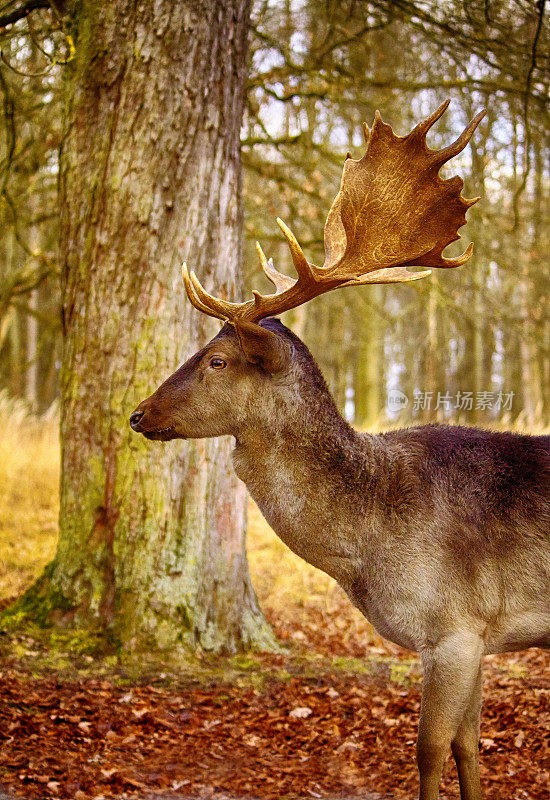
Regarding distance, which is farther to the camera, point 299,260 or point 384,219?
point 384,219

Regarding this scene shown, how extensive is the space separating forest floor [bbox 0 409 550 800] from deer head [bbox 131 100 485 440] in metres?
1.81

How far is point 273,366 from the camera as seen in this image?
4082 millimetres

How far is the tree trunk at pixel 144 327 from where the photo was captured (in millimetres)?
5711

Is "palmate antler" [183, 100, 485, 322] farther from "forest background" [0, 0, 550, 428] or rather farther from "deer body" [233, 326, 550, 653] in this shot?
"forest background" [0, 0, 550, 428]

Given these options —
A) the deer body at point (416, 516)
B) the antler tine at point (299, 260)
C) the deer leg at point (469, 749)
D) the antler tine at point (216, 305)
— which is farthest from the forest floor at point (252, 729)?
the antler tine at point (299, 260)

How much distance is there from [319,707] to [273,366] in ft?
8.14

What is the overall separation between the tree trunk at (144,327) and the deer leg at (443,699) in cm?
239

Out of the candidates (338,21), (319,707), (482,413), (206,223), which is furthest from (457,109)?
(482,413)

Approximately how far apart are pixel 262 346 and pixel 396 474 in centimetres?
93

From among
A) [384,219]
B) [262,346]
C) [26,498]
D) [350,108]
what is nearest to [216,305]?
[262,346]

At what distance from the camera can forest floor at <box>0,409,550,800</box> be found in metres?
4.17

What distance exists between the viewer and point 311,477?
13.2 ft

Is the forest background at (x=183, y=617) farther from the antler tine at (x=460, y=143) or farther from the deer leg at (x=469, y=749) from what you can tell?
the antler tine at (x=460, y=143)

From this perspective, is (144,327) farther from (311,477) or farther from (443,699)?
(443,699)
